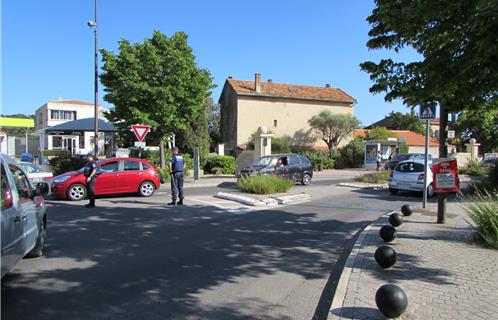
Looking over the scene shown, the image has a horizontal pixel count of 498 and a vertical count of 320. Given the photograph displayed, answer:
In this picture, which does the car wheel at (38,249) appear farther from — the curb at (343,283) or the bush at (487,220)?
the bush at (487,220)

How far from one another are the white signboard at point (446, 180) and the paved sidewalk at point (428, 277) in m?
1.15

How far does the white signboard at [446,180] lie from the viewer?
904cm

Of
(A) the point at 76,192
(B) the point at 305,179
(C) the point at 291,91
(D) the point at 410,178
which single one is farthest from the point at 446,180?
(C) the point at 291,91

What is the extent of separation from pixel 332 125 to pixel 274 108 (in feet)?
22.6

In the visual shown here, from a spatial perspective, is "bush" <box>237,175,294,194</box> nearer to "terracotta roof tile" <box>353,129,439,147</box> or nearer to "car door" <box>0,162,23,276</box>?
"car door" <box>0,162,23,276</box>

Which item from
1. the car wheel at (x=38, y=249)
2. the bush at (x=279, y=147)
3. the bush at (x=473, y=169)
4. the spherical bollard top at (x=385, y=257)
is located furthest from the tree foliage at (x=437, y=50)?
the bush at (x=279, y=147)

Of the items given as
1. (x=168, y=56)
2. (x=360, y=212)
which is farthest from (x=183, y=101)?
(x=360, y=212)

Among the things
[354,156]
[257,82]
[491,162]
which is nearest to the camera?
[491,162]

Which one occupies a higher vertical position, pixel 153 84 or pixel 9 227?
pixel 153 84

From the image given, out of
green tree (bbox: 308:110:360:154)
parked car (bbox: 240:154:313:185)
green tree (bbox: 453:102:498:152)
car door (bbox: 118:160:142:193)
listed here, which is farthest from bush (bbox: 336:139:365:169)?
car door (bbox: 118:160:142:193)

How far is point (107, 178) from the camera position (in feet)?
46.6

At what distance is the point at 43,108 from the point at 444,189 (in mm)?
75535

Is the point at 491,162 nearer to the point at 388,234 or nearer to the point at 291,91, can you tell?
the point at 388,234

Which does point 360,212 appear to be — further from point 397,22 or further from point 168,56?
point 168,56
